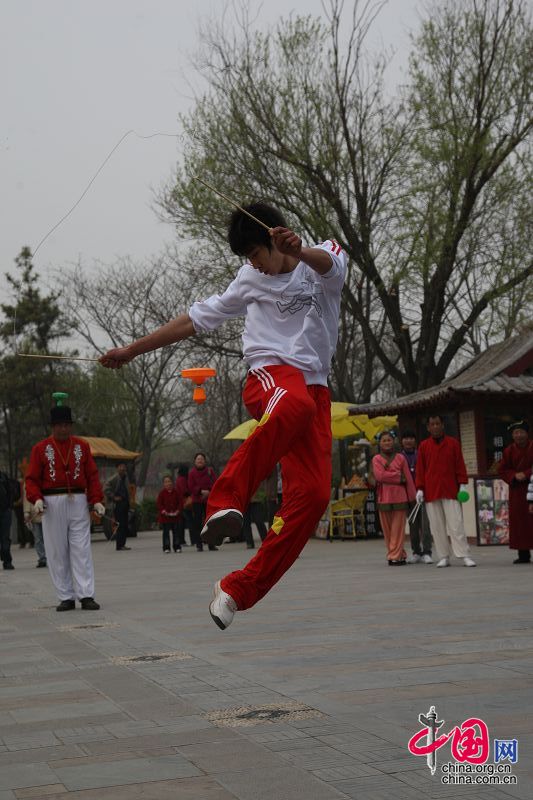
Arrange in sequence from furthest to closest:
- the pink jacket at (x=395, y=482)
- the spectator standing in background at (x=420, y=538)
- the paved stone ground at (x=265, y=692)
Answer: the spectator standing in background at (x=420, y=538)
the pink jacket at (x=395, y=482)
the paved stone ground at (x=265, y=692)

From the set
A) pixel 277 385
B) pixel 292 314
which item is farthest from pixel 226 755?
pixel 292 314

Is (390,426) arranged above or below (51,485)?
above

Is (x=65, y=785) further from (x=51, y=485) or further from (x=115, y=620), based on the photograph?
(x=51, y=485)

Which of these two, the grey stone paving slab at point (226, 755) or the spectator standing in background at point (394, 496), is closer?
the grey stone paving slab at point (226, 755)

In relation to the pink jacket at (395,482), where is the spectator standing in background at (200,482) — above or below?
above

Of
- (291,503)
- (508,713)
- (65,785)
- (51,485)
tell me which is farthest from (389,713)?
(51,485)

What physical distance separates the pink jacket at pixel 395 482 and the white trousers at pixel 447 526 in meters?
0.58

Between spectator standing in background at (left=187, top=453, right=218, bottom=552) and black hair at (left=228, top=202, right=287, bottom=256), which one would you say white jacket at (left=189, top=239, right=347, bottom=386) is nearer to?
black hair at (left=228, top=202, right=287, bottom=256)

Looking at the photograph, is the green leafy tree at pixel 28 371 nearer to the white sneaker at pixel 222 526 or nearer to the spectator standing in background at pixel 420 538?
the spectator standing in background at pixel 420 538

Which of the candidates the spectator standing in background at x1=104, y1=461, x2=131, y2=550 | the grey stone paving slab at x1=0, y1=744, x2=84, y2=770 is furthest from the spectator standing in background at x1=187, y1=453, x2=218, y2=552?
the grey stone paving slab at x1=0, y1=744, x2=84, y2=770

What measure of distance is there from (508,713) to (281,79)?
24584 mm

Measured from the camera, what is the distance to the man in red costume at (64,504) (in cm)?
1147

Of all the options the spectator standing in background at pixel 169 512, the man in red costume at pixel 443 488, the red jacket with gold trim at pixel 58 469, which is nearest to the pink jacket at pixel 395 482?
the man in red costume at pixel 443 488

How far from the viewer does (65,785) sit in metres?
4.34
